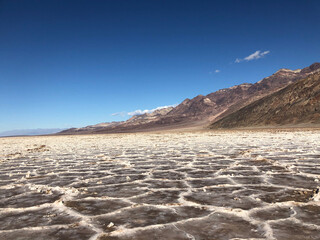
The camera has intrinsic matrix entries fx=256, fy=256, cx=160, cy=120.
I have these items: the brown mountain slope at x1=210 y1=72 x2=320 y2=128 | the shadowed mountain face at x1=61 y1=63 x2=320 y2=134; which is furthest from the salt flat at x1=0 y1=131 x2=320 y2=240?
the shadowed mountain face at x1=61 y1=63 x2=320 y2=134

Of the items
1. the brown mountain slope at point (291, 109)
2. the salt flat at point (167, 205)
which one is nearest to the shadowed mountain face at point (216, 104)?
the brown mountain slope at point (291, 109)

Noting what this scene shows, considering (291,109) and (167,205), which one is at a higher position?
(291,109)

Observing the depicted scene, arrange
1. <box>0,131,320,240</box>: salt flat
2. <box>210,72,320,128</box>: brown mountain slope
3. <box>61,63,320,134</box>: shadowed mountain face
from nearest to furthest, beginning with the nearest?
<box>0,131,320,240</box>: salt flat < <box>210,72,320,128</box>: brown mountain slope < <box>61,63,320,134</box>: shadowed mountain face

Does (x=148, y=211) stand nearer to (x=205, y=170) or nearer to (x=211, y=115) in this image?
(x=205, y=170)

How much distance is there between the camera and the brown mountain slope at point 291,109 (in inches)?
1353

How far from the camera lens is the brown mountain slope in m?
34.4

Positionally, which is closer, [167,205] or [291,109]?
[167,205]

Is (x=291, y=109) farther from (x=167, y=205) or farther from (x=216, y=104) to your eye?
(x=216, y=104)

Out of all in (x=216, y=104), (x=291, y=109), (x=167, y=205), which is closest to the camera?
(x=167, y=205)

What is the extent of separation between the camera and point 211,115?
91125 mm

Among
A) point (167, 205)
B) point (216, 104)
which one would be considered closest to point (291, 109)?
point (167, 205)

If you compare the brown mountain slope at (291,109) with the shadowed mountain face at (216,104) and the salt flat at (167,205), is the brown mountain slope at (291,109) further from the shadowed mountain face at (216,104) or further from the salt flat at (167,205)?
the shadowed mountain face at (216,104)

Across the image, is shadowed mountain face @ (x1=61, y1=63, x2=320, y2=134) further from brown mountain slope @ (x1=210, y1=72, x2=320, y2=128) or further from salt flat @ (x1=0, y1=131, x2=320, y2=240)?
salt flat @ (x1=0, y1=131, x2=320, y2=240)

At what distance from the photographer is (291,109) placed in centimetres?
3812
